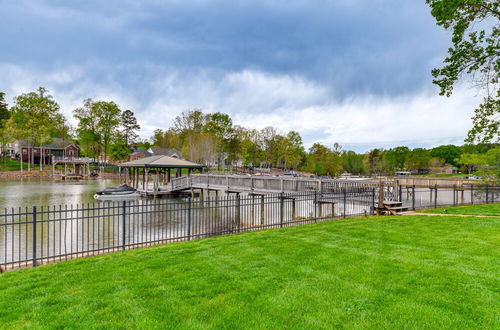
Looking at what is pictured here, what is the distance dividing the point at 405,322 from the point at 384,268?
7.45 ft

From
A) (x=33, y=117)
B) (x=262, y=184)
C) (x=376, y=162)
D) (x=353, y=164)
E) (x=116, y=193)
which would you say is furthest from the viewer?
(x=353, y=164)

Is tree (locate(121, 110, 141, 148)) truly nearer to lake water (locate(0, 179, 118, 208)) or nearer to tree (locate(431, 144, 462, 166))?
lake water (locate(0, 179, 118, 208))

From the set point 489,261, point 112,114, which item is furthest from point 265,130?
point 489,261

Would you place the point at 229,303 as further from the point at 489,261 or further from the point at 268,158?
the point at 268,158

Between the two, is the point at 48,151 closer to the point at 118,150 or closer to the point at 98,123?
the point at 98,123

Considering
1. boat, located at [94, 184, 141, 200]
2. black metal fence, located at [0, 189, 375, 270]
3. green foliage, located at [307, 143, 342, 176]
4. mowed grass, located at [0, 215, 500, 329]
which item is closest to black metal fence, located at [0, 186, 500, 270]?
black metal fence, located at [0, 189, 375, 270]

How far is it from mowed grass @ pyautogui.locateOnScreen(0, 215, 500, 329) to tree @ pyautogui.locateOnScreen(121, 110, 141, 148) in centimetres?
9049

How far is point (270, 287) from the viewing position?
17.7ft

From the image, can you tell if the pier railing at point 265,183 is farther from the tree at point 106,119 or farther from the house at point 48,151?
the house at point 48,151

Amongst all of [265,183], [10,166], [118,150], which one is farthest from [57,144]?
[265,183]

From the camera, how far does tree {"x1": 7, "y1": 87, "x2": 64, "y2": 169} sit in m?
73.3

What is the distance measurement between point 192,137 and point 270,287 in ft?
223

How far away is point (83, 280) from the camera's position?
591 centimetres

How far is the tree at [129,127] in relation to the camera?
90.5m
